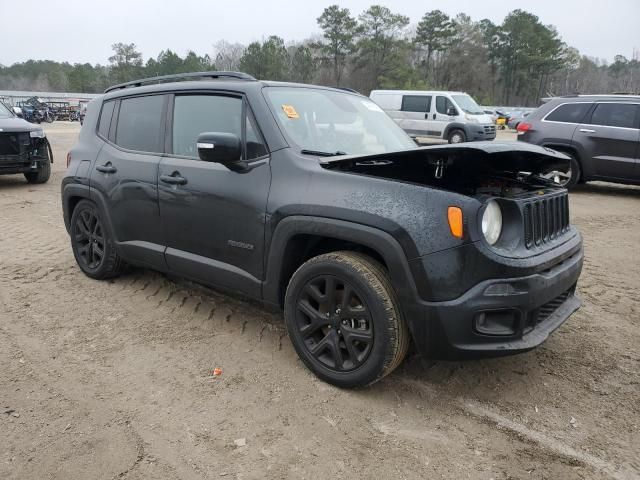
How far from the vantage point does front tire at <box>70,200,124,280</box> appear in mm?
4508

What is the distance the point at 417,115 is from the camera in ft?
63.0

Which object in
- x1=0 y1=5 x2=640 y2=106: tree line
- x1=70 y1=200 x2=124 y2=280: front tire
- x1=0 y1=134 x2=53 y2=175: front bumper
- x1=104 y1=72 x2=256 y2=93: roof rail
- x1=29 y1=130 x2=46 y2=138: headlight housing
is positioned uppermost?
x1=0 y1=5 x2=640 y2=106: tree line

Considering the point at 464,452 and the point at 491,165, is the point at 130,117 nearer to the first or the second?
the point at 491,165

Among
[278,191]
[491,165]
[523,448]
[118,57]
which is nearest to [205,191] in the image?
[278,191]

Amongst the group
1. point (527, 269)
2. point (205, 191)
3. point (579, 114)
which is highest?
point (579, 114)

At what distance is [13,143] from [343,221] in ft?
29.4

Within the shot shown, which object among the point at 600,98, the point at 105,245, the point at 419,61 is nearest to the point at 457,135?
the point at 600,98

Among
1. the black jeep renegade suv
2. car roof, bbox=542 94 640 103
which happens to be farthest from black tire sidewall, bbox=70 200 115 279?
car roof, bbox=542 94 640 103

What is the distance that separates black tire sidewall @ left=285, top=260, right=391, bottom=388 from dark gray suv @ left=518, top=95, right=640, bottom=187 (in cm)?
749

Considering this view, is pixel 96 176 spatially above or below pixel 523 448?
above

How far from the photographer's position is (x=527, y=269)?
2.55 metres

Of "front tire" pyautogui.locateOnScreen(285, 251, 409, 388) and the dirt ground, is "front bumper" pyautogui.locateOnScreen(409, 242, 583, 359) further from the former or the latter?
the dirt ground

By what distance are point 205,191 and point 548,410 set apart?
2.45 metres

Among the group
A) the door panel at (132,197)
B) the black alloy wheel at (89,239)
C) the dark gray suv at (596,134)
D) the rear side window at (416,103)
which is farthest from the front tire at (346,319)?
the rear side window at (416,103)
